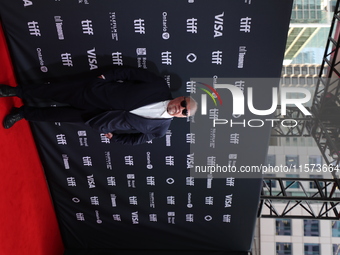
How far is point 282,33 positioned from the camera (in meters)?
3.07

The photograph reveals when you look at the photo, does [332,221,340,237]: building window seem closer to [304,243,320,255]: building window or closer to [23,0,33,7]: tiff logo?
[304,243,320,255]: building window

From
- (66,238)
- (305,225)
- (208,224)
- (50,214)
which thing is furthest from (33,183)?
(305,225)

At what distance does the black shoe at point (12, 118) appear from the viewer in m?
3.15

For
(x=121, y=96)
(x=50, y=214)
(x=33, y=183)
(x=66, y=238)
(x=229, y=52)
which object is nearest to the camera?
(x=121, y=96)

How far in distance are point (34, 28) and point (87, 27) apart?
507 mm

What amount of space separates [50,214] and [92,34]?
8.07 feet

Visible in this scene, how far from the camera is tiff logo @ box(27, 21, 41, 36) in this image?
3.12 m

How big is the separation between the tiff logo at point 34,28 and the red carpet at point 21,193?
0.28 m

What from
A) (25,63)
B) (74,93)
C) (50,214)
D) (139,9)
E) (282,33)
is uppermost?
(139,9)

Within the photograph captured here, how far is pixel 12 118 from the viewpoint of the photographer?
319cm

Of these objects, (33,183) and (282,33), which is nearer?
(282,33)

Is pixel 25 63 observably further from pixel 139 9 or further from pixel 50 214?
pixel 50 214

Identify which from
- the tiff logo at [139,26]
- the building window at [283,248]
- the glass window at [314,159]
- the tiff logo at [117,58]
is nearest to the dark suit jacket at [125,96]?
the tiff logo at [117,58]

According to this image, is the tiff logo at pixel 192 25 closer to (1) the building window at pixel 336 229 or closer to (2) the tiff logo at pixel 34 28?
(2) the tiff logo at pixel 34 28
